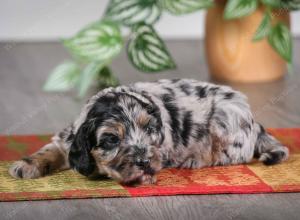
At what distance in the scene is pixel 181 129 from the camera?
139 inches

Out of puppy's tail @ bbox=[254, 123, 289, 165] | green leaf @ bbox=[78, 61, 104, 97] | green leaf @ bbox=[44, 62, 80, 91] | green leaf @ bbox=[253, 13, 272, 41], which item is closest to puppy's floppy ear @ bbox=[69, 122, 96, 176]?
puppy's tail @ bbox=[254, 123, 289, 165]

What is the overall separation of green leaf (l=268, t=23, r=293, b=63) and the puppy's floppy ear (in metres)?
2.43

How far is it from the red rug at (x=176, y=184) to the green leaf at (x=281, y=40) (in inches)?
67.5

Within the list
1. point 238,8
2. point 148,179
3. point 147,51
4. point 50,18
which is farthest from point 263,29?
point 50,18

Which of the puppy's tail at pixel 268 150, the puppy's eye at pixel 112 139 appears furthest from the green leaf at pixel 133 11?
the puppy's eye at pixel 112 139

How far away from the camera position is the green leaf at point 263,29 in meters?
5.28

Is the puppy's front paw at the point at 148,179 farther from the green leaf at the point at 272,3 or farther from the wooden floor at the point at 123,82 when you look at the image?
the green leaf at the point at 272,3

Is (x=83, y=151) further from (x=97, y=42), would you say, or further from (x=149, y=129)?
(x=97, y=42)

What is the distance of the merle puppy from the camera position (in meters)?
3.20

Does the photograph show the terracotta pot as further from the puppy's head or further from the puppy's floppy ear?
the puppy's floppy ear

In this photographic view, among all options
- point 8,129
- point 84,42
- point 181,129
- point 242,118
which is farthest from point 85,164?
point 84,42

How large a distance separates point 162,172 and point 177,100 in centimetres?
39

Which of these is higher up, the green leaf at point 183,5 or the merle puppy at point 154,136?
the green leaf at point 183,5

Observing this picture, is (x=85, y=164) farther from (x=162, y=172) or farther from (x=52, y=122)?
(x=52, y=122)
